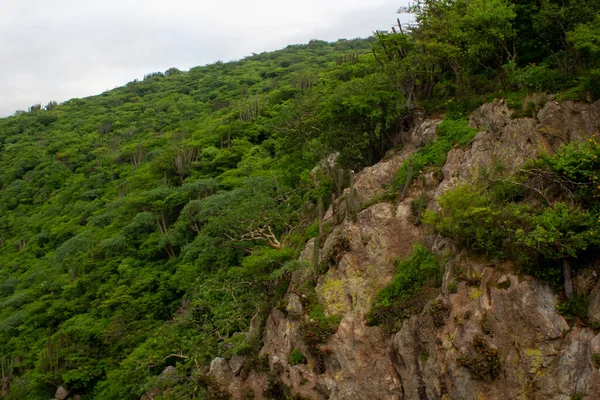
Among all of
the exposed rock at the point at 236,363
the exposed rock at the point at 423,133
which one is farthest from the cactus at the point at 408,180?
the exposed rock at the point at 236,363

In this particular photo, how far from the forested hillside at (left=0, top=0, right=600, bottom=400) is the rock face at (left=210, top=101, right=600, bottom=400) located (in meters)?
0.73

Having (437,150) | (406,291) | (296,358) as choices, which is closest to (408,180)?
(437,150)

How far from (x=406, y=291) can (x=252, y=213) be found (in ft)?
41.8

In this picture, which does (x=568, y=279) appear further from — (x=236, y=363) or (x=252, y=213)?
(x=252, y=213)

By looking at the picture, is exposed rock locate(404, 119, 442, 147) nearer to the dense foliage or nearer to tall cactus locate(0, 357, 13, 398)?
the dense foliage

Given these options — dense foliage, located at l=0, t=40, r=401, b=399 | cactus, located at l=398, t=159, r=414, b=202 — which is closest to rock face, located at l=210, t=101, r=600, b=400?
cactus, located at l=398, t=159, r=414, b=202

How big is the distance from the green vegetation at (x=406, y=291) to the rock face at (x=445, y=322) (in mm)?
399

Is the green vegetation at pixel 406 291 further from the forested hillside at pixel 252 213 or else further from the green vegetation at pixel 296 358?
the green vegetation at pixel 296 358

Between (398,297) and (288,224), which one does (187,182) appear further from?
(398,297)

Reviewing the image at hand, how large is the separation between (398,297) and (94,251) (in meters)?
34.4

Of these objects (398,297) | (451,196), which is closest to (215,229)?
(398,297)

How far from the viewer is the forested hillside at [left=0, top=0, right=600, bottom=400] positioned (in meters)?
17.5

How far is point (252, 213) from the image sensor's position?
26.9 metres

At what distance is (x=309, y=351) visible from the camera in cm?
1803
